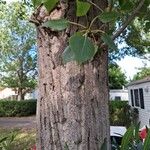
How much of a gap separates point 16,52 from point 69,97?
4111 centimetres

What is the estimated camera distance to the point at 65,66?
69.6 inches

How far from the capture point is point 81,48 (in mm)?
1378

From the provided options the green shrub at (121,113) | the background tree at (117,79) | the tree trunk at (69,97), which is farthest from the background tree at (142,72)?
the tree trunk at (69,97)

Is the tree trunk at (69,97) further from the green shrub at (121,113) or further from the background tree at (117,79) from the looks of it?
the background tree at (117,79)

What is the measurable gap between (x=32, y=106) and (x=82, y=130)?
35094mm

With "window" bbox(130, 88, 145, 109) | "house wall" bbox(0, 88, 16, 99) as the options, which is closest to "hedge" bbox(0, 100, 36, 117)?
"window" bbox(130, 88, 145, 109)

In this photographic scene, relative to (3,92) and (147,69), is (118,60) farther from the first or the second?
(3,92)

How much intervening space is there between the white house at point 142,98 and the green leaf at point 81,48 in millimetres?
18564

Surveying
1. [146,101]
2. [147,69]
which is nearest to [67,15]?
[146,101]

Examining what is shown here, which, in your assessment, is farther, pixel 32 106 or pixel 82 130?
pixel 32 106

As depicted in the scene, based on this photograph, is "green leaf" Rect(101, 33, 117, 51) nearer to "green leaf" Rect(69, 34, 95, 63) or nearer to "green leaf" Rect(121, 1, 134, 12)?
"green leaf" Rect(69, 34, 95, 63)

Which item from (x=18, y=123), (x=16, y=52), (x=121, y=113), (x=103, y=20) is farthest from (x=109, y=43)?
(x=16, y=52)

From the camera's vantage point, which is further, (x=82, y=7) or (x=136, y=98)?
(x=136, y=98)

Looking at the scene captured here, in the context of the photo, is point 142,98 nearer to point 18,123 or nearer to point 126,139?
point 18,123
